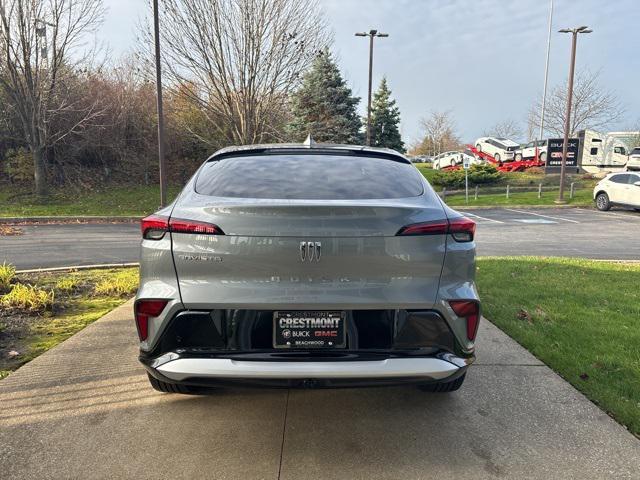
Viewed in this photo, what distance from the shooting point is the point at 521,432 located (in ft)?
9.21

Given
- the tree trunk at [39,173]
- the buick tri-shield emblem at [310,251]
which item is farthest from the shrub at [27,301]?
the tree trunk at [39,173]

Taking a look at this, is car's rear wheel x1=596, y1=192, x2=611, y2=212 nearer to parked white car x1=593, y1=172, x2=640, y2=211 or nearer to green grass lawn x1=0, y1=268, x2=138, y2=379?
parked white car x1=593, y1=172, x2=640, y2=211

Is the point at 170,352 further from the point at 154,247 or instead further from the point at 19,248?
the point at 19,248

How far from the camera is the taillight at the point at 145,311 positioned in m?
2.50

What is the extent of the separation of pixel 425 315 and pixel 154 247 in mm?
1500

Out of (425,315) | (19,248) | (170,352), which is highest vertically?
(425,315)

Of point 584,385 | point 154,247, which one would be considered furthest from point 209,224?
point 584,385

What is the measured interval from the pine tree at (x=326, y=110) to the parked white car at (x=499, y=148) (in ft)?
56.9

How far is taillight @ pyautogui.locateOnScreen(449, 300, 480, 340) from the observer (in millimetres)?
2542

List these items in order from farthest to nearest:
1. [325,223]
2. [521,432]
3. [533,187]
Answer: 1. [533,187]
2. [521,432]
3. [325,223]

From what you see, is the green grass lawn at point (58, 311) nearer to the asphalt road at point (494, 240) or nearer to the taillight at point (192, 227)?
the asphalt road at point (494, 240)

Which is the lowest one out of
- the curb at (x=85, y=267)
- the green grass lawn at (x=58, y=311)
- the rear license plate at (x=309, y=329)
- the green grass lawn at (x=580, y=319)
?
the curb at (x=85, y=267)

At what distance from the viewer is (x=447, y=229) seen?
255 cm

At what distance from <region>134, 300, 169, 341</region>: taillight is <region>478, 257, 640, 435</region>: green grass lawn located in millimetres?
2857
